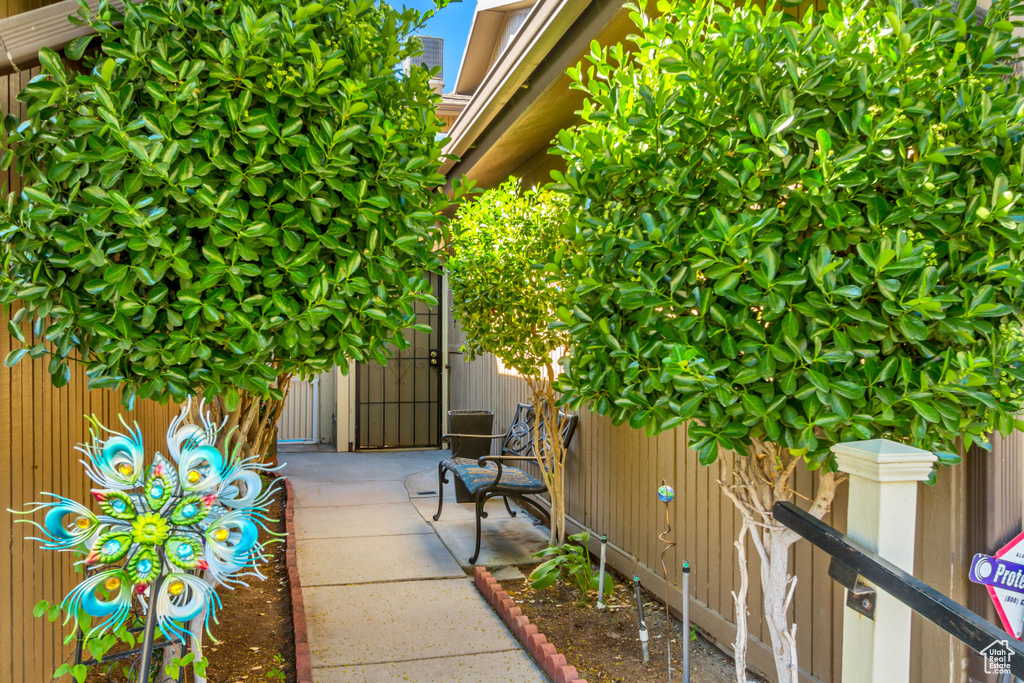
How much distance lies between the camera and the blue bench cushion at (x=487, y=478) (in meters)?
4.91

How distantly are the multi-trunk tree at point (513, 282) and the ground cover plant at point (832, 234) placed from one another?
87.9 inches

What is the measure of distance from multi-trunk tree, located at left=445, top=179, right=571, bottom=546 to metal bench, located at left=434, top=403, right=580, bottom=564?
343 millimetres

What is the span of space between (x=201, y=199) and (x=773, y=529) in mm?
1833

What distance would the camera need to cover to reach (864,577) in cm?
138

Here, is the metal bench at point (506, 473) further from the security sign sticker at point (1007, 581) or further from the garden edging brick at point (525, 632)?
the security sign sticker at point (1007, 581)

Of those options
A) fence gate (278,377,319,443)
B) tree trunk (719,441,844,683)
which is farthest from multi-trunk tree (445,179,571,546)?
fence gate (278,377,319,443)

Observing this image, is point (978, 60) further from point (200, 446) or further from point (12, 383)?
point (12, 383)

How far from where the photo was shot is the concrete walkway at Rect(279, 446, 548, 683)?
3.25 meters

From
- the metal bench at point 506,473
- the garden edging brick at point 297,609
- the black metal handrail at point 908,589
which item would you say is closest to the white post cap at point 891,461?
the black metal handrail at point 908,589

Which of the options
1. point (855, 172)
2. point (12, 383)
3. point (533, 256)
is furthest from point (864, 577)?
point (533, 256)

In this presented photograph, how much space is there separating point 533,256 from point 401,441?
636 centimetres

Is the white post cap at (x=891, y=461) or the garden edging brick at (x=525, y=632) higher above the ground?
the white post cap at (x=891, y=461)

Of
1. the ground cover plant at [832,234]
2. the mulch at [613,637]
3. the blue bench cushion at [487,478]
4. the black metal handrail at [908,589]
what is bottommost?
the mulch at [613,637]

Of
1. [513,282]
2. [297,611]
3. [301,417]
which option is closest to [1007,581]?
[513,282]
